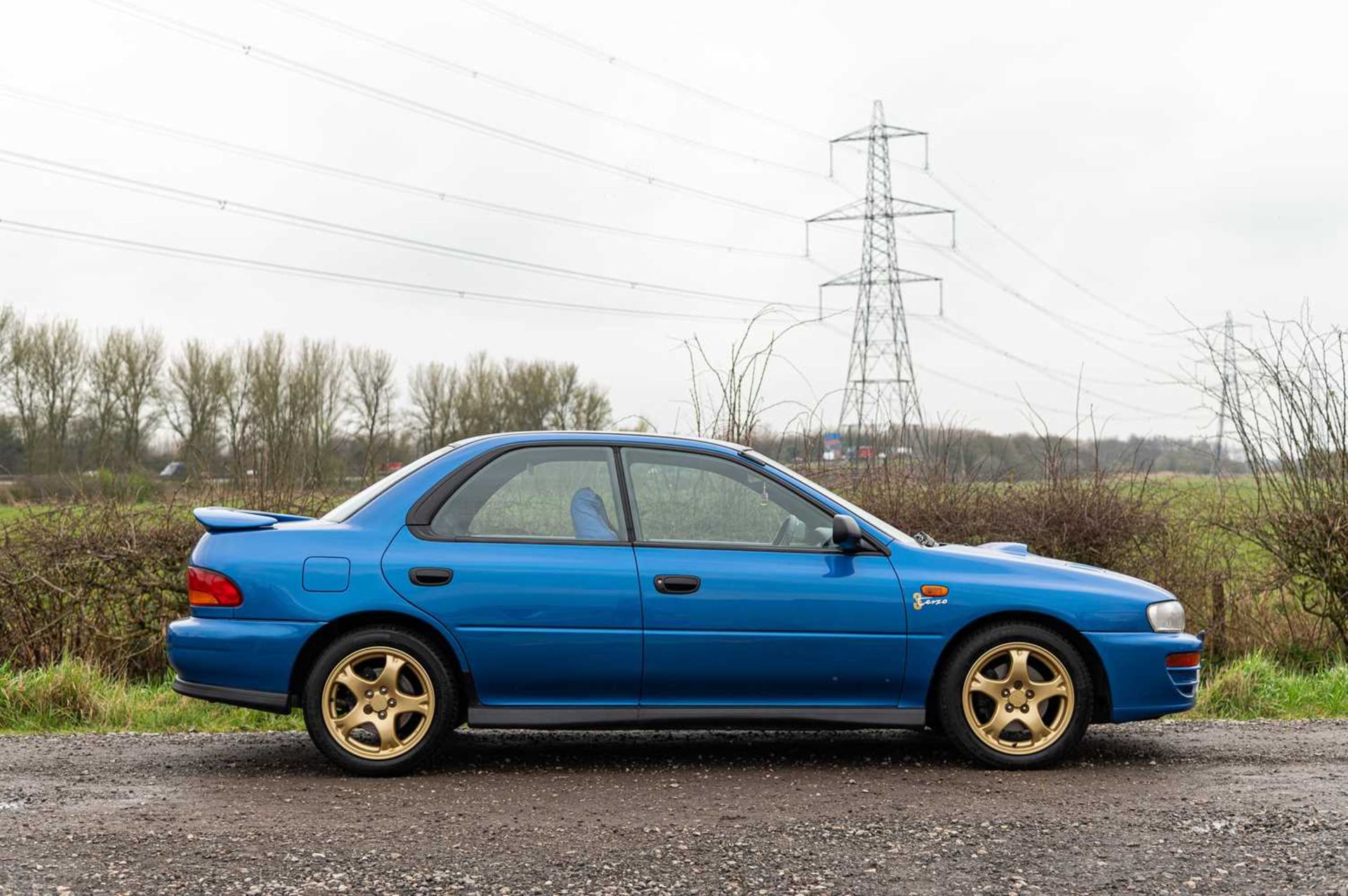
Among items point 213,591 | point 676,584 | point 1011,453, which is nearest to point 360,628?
point 213,591

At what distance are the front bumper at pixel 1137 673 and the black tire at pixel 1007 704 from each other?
14 cm

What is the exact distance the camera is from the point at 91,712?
8734 mm

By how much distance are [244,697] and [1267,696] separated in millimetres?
7193

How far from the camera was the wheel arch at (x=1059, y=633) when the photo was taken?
6.54 m

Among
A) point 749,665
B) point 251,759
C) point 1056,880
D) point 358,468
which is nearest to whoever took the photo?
point 1056,880

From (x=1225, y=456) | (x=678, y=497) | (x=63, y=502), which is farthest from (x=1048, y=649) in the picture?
(x=63, y=502)

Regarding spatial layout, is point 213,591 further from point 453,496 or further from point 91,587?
point 91,587

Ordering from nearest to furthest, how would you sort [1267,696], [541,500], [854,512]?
[541,500] → [854,512] → [1267,696]

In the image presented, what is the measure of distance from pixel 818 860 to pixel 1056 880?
84 cm

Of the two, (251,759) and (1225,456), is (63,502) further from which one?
(1225,456)

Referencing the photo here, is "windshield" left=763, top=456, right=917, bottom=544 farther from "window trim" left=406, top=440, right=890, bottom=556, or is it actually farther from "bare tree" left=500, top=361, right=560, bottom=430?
"bare tree" left=500, top=361, right=560, bottom=430

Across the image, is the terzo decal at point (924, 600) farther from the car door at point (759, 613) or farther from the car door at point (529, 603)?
the car door at point (529, 603)

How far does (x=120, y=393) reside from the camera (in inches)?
2000

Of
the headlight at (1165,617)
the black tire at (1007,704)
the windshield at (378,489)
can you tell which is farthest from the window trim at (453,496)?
the headlight at (1165,617)
